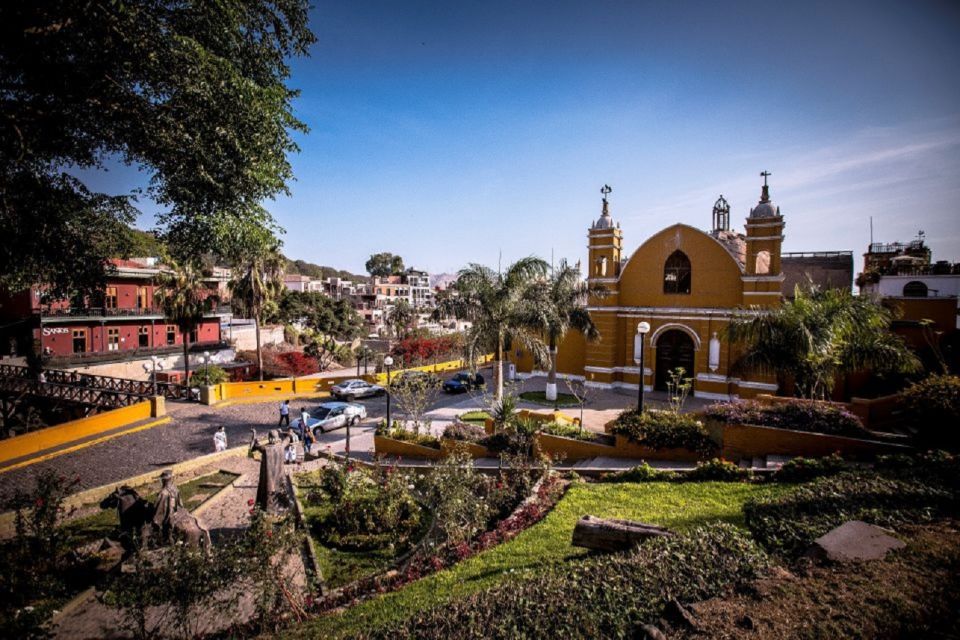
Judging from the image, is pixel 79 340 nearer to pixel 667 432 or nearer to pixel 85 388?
pixel 85 388

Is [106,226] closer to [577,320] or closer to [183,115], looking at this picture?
[183,115]

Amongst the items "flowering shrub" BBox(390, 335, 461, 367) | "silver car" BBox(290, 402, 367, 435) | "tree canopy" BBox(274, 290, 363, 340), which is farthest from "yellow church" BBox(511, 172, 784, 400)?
"tree canopy" BBox(274, 290, 363, 340)

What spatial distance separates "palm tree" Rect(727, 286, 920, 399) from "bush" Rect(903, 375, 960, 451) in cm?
411

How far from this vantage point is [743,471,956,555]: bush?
5328mm

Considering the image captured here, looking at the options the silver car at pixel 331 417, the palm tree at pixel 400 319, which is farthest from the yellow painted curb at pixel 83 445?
the palm tree at pixel 400 319

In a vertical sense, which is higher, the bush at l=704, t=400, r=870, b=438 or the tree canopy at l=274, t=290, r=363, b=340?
the tree canopy at l=274, t=290, r=363, b=340

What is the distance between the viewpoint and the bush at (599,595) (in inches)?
156

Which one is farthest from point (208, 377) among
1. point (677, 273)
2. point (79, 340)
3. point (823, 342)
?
point (823, 342)

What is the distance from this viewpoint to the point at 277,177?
9281 mm

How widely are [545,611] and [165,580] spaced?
4.99m

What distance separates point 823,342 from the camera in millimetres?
14648

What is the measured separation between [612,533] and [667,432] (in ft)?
25.5

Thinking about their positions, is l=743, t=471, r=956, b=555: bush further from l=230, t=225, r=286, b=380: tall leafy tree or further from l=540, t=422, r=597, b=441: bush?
l=230, t=225, r=286, b=380: tall leafy tree

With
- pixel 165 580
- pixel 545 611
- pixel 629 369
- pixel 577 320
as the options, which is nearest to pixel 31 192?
pixel 165 580
